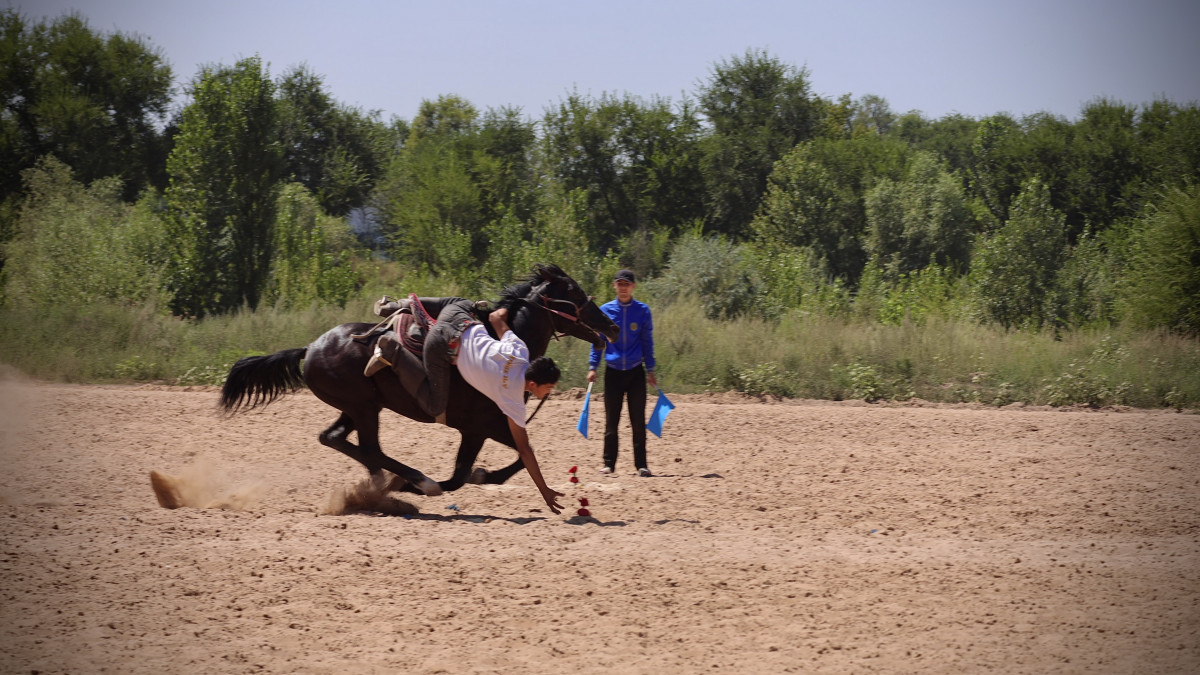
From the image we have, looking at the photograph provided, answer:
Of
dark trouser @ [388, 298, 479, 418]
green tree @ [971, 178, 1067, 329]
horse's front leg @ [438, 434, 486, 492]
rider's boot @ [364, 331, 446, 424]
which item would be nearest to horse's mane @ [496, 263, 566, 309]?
dark trouser @ [388, 298, 479, 418]

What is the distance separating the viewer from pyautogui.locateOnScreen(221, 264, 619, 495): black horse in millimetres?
7746

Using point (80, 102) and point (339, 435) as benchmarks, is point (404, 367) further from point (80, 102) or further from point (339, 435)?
point (80, 102)

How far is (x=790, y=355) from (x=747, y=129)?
84.5ft

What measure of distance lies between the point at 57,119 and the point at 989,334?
3687 centimetres

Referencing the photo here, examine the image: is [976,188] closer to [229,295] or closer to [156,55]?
[229,295]

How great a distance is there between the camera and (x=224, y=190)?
83.3 feet

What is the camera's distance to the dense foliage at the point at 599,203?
23.3m

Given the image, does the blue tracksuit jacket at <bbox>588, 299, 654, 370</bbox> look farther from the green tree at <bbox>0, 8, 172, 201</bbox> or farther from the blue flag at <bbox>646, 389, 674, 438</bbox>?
the green tree at <bbox>0, 8, 172, 201</bbox>

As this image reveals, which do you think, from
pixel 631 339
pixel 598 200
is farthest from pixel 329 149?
pixel 631 339

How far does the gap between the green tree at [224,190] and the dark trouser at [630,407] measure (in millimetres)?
19342

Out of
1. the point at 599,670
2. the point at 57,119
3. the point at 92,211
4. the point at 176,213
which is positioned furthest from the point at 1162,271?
the point at 57,119

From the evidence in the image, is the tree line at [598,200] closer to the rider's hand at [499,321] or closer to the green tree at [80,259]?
the green tree at [80,259]

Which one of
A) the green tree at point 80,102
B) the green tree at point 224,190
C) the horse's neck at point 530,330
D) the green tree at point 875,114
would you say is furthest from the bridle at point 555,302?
the green tree at point 875,114

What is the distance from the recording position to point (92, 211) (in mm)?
27562
